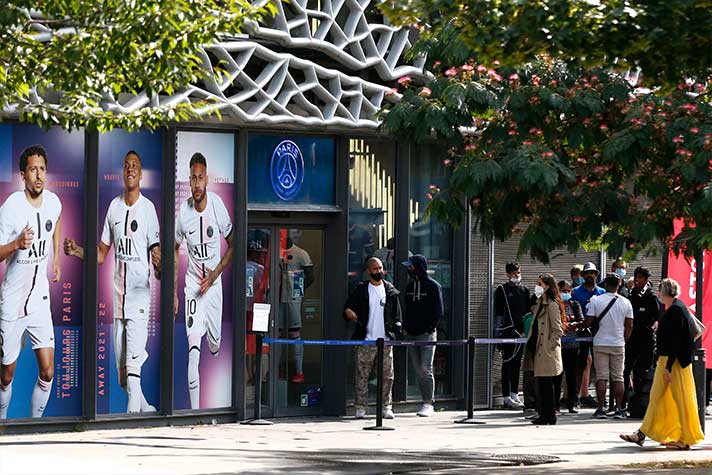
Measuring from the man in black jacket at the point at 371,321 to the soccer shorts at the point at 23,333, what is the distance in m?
3.82

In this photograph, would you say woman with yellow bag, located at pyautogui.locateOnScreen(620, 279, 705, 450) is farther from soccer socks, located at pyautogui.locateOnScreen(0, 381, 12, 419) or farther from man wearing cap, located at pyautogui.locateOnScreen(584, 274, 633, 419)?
soccer socks, located at pyautogui.locateOnScreen(0, 381, 12, 419)

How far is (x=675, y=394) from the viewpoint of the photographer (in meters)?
17.1

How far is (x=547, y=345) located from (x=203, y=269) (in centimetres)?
424

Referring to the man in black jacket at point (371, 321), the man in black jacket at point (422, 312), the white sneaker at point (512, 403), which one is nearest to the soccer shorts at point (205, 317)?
the man in black jacket at point (371, 321)

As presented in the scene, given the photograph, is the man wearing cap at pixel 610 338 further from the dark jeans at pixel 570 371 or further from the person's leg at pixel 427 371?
the person's leg at pixel 427 371

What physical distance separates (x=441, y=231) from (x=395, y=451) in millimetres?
5596

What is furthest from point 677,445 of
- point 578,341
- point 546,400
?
point 578,341

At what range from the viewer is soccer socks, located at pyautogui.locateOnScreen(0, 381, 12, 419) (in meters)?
17.3

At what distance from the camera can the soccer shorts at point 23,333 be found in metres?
17.4

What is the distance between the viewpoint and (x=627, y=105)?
17.2 meters

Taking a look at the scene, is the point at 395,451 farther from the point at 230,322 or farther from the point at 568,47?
the point at 568,47

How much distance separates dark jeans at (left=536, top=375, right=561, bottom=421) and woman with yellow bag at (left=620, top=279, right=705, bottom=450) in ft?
9.23

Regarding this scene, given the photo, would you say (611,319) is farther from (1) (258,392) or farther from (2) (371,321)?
(1) (258,392)

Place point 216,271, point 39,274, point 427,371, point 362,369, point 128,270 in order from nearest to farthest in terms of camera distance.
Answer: point 39,274, point 128,270, point 216,271, point 362,369, point 427,371
